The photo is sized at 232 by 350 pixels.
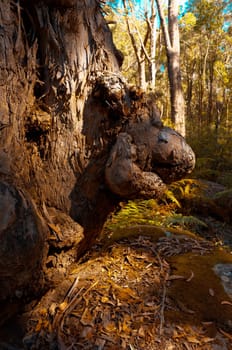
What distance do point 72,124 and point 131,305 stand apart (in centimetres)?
132

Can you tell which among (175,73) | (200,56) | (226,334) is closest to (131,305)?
(226,334)

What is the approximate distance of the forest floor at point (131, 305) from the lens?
1.57m

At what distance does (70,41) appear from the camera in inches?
72.5

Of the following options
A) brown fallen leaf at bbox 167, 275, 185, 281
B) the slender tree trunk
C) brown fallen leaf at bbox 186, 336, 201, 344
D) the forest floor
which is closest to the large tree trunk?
the forest floor

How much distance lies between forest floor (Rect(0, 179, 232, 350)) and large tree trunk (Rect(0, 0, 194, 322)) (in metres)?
0.29

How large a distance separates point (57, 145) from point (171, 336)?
4.71 feet

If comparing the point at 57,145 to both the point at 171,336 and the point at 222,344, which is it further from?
the point at 222,344

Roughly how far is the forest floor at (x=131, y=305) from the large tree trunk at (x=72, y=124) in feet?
0.95

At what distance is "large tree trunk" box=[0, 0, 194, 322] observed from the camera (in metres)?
Result: 1.68

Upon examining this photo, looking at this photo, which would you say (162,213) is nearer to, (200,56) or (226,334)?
(226,334)

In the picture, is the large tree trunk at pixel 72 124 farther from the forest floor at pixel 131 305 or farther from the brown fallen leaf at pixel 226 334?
the brown fallen leaf at pixel 226 334

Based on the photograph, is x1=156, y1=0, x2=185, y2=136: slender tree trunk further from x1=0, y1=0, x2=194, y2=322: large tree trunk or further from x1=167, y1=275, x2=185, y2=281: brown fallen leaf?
x1=167, y1=275, x2=185, y2=281: brown fallen leaf

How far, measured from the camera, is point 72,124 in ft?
6.21

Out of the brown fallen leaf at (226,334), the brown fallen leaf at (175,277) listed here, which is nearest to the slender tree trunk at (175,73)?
the brown fallen leaf at (175,277)
